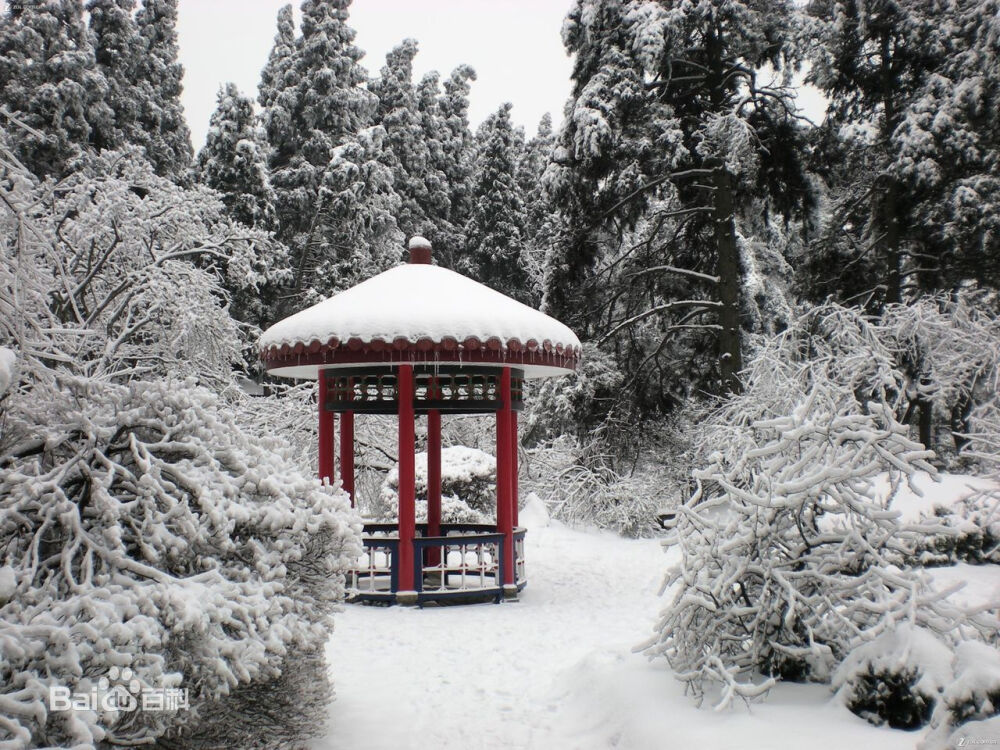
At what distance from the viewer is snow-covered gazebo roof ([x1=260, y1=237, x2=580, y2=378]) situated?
8.43m

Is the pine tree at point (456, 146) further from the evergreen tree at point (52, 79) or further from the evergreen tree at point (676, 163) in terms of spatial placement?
the evergreen tree at point (676, 163)

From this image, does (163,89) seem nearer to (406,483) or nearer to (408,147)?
(408,147)

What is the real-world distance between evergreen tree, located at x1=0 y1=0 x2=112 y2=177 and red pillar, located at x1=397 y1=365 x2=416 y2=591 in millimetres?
17267

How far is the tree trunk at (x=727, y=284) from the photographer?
598 inches

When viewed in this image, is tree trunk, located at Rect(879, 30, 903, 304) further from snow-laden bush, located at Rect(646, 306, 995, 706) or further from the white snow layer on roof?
snow-laden bush, located at Rect(646, 306, 995, 706)

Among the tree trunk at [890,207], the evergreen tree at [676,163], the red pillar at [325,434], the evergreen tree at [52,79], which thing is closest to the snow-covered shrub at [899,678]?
the red pillar at [325,434]

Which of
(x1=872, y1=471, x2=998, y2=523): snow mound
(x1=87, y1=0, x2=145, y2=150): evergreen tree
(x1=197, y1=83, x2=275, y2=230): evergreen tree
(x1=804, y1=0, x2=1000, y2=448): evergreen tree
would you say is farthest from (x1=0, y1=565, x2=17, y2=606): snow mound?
(x1=87, y1=0, x2=145, y2=150): evergreen tree

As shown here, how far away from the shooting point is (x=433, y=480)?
11484mm

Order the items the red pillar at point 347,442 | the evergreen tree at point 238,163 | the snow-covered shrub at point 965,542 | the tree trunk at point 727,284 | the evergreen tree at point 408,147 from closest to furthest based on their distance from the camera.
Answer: the snow-covered shrub at point 965,542
the red pillar at point 347,442
the tree trunk at point 727,284
the evergreen tree at point 238,163
the evergreen tree at point 408,147

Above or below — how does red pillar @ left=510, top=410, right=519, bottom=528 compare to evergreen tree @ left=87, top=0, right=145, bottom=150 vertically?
below

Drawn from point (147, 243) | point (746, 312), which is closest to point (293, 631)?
point (147, 243)

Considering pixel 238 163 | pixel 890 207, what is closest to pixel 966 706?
pixel 890 207

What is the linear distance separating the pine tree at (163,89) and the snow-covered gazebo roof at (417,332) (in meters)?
20.6

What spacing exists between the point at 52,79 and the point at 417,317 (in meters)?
20.8
